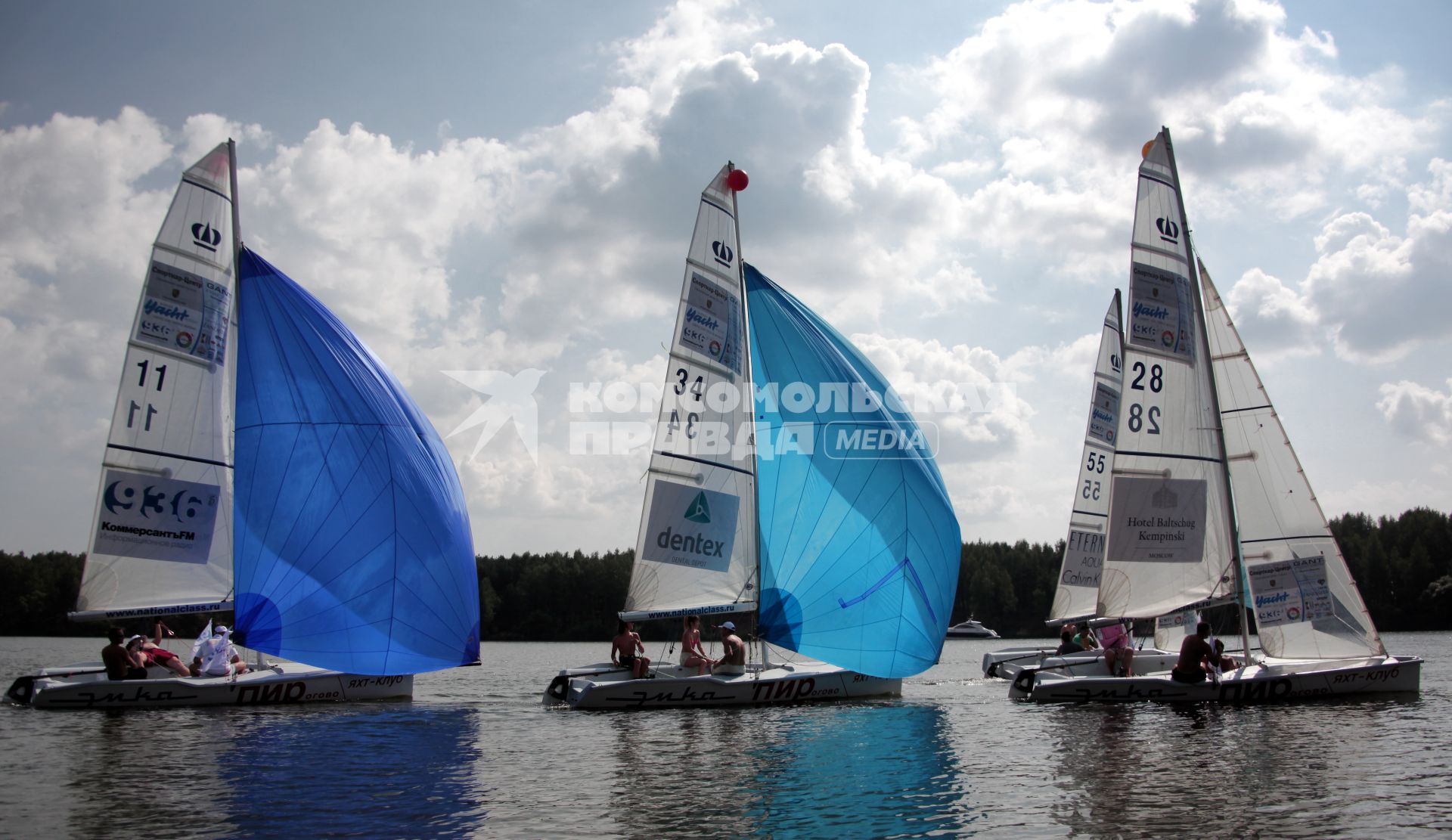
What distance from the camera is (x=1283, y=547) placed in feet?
77.0

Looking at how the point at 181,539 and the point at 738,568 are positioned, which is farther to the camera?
the point at 738,568

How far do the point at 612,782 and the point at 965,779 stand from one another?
4.46 meters

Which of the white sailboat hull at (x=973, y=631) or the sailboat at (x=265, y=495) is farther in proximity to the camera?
the white sailboat hull at (x=973, y=631)

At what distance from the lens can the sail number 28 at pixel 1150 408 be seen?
24672mm

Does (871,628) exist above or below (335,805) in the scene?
above

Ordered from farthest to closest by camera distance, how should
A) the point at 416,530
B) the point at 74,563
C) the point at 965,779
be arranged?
the point at 74,563
the point at 416,530
the point at 965,779

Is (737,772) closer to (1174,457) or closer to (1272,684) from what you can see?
(1272,684)

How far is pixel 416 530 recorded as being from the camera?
23.5 meters

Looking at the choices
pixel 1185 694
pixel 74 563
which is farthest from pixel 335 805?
pixel 74 563

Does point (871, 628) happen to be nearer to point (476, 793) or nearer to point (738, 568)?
point (738, 568)

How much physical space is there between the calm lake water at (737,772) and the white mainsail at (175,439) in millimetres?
2622

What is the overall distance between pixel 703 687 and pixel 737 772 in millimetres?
7838

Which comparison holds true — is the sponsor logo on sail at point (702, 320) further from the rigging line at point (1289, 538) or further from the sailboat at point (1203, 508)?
the rigging line at point (1289, 538)

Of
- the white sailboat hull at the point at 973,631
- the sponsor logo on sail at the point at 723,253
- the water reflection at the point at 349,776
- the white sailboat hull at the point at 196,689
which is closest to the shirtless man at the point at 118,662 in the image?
the white sailboat hull at the point at 196,689
